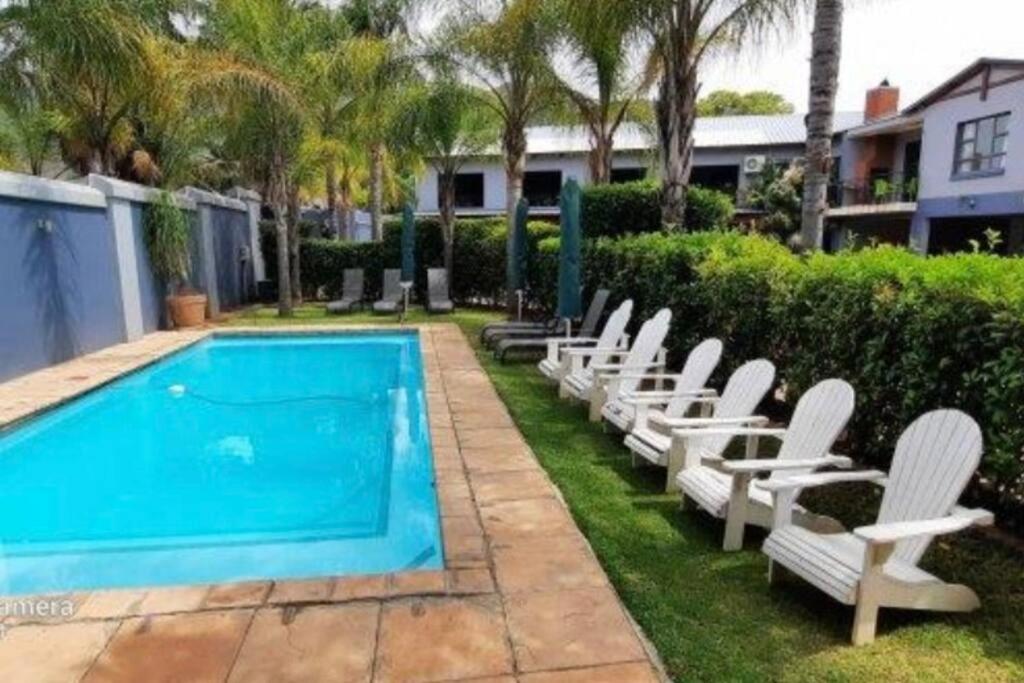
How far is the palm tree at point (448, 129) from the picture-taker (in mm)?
16625

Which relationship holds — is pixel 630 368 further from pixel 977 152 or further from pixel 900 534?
pixel 977 152

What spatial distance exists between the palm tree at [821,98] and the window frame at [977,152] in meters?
17.8

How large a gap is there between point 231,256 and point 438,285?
605 cm

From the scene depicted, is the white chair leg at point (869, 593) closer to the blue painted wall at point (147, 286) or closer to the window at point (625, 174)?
the blue painted wall at point (147, 286)

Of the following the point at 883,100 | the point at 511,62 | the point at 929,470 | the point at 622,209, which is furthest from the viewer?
the point at 883,100

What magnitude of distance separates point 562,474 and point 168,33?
15254 mm

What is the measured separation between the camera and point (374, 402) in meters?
9.34

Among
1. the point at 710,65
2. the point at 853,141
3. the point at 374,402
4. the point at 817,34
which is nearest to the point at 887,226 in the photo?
the point at 853,141

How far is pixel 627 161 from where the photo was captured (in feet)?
Result: 102

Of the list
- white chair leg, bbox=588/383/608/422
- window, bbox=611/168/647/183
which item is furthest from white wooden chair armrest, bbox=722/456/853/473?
window, bbox=611/168/647/183

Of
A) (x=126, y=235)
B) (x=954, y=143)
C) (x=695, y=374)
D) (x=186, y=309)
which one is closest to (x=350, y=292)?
A: (x=186, y=309)

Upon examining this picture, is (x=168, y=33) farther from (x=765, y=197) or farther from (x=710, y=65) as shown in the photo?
(x=765, y=197)

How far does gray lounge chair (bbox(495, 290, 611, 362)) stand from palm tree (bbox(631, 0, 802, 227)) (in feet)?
5.45

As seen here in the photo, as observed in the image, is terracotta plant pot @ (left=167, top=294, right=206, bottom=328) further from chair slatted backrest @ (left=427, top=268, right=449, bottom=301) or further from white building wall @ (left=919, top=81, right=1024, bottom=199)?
white building wall @ (left=919, top=81, right=1024, bottom=199)
